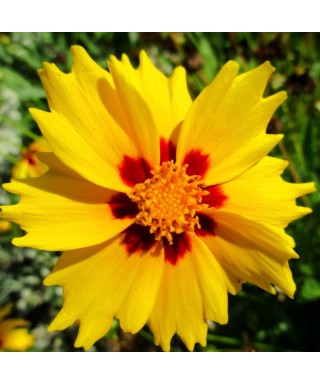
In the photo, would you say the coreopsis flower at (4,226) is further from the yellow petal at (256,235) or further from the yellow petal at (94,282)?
the yellow petal at (256,235)

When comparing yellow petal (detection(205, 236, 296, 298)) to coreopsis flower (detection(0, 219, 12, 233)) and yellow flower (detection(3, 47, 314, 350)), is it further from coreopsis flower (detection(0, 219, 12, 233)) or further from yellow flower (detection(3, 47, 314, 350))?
coreopsis flower (detection(0, 219, 12, 233))

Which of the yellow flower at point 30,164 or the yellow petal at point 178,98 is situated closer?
the yellow petal at point 178,98

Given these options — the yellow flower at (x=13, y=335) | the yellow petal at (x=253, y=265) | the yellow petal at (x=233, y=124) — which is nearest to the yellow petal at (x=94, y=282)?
the yellow petal at (x=253, y=265)

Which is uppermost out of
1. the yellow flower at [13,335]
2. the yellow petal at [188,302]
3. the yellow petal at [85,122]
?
the yellow petal at [85,122]

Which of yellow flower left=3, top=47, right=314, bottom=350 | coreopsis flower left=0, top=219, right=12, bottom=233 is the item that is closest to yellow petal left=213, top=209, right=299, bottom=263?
yellow flower left=3, top=47, right=314, bottom=350

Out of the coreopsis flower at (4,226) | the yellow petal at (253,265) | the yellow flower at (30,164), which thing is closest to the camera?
the yellow petal at (253,265)
